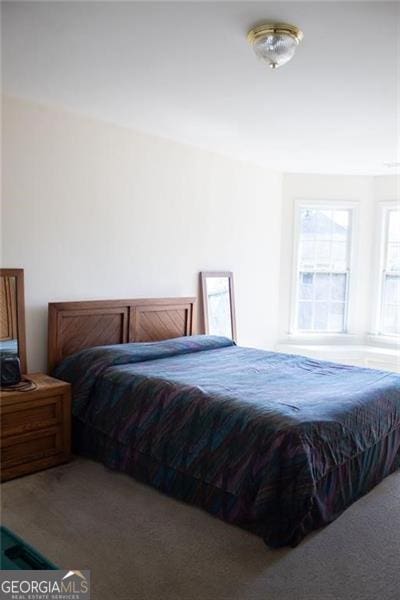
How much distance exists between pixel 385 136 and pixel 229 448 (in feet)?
9.52

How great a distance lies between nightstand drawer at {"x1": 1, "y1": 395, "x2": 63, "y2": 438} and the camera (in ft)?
9.54

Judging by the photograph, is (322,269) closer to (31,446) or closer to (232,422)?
(232,422)

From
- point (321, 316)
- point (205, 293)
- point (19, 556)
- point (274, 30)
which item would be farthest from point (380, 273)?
point (19, 556)

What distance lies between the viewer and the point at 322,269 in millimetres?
5875

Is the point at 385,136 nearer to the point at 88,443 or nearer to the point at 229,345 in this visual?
the point at 229,345

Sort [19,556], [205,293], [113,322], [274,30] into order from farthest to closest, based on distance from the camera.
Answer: [205,293], [113,322], [274,30], [19,556]

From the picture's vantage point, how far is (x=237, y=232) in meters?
5.24

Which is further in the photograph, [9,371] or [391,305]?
[391,305]

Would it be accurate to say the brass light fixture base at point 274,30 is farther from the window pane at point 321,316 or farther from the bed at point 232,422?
the window pane at point 321,316

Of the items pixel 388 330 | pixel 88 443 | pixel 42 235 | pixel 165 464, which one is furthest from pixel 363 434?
pixel 388 330

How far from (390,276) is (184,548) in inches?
172

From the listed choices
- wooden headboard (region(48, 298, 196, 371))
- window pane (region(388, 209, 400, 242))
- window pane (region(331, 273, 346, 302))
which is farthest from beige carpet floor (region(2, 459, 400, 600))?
window pane (region(388, 209, 400, 242))

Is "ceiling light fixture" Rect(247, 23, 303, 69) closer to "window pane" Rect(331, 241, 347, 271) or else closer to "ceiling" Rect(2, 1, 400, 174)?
"ceiling" Rect(2, 1, 400, 174)

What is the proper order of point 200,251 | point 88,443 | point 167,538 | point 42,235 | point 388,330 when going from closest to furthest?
point 167,538 → point 88,443 → point 42,235 → point 200,251 → point 388,330
